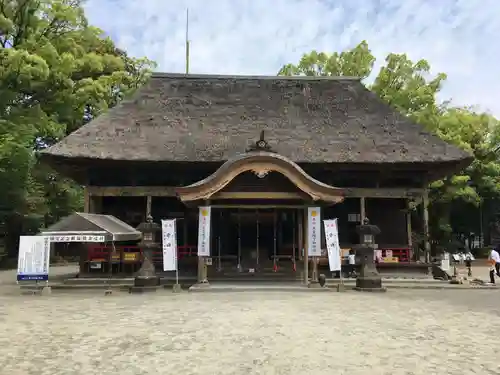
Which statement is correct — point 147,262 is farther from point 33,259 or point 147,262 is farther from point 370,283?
point 370,283

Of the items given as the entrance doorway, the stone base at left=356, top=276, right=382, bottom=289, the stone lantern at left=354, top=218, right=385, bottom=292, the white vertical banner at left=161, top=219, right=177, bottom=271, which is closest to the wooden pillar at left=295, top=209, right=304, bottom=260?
the entrance doorway

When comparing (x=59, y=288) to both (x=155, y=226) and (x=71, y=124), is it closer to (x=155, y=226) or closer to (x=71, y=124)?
(x=155, y=226)

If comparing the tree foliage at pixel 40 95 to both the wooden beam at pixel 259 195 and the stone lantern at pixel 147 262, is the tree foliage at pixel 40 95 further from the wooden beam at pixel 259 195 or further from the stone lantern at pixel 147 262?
the wooden beam at pixel 259 195

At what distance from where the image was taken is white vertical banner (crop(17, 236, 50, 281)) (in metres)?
12.9

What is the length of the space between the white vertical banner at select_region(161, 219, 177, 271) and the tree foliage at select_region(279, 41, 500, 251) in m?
19.0

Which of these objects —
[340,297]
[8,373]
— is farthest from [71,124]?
[8,373]

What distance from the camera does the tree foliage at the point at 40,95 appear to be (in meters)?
21.6

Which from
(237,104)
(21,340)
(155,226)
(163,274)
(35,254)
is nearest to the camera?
(21,340)

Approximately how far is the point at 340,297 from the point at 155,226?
5.94 meters

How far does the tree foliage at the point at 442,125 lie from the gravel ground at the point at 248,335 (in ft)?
59.8

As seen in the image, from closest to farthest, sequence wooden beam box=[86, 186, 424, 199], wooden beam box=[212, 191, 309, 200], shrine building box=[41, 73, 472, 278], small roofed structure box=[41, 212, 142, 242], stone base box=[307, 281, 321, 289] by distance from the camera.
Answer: small roofed structure box=[41, 212, 142, 242], stone base box=[307, 281, 321, 289], wooden beam box=[212, 191, 309, 200], shrine building box=[41, 73, 472, 278], wooden beam box=[86, 186, 424, 199]

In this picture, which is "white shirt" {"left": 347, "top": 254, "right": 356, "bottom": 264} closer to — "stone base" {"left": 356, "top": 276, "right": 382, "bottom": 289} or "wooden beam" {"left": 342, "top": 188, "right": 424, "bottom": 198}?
"wooden beam" {"left": 342, "top": 188, "right": 424, "bottom": 198}

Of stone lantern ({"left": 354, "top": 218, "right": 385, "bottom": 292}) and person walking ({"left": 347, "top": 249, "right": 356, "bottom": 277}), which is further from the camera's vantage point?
person walking ({"left": 347, "top": 249, "right": 356, "bottom": 277})

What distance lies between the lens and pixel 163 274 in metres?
16.3
